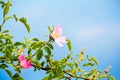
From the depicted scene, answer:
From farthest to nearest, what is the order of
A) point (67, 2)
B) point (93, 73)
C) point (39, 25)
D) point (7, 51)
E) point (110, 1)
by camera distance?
point (110, 1)
point (67, 2)
point (39, 25)
point (93, 73)
point (7, 51)

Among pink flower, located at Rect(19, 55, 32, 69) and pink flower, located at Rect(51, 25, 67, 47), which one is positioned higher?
pink flower, located at Rect(51, 25, 67, 47)

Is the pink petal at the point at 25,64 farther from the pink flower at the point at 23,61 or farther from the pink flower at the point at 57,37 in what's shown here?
the pink flower at the point at 57,37

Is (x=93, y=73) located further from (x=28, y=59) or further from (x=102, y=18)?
(x=102, y=18)

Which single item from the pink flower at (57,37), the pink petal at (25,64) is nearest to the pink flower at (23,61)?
the pink petal at (25,64)

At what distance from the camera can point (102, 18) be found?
2703mm

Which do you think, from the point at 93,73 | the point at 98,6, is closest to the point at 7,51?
the point at 93,73

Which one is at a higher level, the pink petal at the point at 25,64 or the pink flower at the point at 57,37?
the pink flower at the point at 57,37

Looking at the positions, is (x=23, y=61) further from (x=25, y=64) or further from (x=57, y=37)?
(x=57, y=37)

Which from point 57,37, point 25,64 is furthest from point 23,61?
point 57,37

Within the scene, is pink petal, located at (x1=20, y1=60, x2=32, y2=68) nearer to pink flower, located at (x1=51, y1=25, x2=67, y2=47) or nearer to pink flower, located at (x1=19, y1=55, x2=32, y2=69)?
pink flower, located at (x1=19, y1=55, x2=32, y2=69)

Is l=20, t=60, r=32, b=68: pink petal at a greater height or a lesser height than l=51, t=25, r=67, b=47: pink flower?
lesser

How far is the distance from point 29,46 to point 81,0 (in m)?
1.87

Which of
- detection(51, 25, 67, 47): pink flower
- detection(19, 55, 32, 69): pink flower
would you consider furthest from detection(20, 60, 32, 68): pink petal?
detection(51, 25, 67, 47): pink flower

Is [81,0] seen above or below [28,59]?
above
